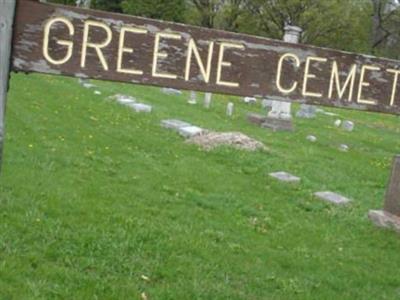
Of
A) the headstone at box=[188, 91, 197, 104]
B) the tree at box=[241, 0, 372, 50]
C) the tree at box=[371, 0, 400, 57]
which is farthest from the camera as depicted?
the tree at box=[371, 0, 400, 57]

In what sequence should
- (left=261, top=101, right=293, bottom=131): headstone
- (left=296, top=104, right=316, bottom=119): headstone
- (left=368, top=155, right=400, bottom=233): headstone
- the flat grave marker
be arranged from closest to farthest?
(left=368, top=155, right=400, bottom=233): headstone < the flat grave marker < (left=261, top=101, right=293, bottom=131): headstone < (left=296, top=104, right=316, bottom=119): headstone

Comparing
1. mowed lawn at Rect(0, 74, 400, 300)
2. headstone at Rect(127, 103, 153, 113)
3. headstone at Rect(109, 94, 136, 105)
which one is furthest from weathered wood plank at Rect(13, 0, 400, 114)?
headstone at Rect(109, 94, 136, 105)

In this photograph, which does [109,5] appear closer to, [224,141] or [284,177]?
[224,141]

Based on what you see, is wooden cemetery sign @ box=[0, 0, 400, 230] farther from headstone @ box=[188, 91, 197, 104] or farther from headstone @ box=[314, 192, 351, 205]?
headstone @ box=[188, 91, 197, 104]

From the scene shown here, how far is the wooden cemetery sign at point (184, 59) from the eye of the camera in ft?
8.85

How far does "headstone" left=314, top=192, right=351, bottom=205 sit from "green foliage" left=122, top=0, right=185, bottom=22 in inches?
1680

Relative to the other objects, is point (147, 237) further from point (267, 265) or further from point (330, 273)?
point (330, 273)

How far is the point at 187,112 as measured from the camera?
60.9ft

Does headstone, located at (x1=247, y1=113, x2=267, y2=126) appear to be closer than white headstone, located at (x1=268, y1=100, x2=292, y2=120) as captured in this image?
No

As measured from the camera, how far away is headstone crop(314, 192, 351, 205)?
9.71 meters

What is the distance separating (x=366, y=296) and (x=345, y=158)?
8.67 m

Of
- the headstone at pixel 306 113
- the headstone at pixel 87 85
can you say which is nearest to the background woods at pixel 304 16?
the headstone at pixel 306 113

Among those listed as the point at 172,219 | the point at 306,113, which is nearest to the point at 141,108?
the point at 306,113

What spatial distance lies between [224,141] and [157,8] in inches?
1577
